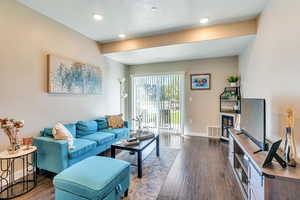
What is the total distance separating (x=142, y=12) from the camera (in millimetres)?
2543

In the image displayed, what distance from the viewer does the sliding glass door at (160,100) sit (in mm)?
4992

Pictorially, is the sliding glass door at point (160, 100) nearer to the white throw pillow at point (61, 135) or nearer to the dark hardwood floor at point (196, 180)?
the dark hardwood floor at point (196, 180)

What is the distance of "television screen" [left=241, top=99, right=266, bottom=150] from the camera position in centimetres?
168

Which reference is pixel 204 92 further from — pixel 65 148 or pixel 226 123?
pixel 65 148

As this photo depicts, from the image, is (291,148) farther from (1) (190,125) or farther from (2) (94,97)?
(2) (94,97)

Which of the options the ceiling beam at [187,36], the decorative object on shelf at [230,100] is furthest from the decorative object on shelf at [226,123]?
the ceiling beam at [187,36]

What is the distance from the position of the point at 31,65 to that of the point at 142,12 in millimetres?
2181

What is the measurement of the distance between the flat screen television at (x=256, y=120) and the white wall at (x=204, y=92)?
225 centimetres

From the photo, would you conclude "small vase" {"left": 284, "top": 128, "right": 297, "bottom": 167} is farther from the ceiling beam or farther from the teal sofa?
the teal sofa

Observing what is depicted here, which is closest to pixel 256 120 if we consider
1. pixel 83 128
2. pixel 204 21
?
pixel 204 21

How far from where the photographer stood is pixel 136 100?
18.3 ft

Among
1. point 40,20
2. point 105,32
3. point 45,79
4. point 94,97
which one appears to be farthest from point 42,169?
point 105,32

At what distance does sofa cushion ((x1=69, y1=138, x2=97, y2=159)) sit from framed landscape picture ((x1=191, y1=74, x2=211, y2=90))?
355cm

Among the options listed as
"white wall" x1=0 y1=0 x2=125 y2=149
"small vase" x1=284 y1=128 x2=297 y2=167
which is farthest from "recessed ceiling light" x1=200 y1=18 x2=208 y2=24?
"white wall" x1=0 y1=0 x2=125 y2=149
